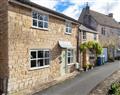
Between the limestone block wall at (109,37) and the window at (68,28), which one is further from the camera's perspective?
the limestone block wall at (109,37)

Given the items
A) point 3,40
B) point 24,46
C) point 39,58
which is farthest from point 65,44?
point 3,40

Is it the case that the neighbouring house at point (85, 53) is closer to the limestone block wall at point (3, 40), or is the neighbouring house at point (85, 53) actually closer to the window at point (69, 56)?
the window at point (69, 56)

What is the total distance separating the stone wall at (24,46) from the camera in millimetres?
13469

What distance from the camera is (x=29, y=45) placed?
49.3 ft

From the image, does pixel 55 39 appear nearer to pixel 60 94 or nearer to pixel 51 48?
pixel 51 48

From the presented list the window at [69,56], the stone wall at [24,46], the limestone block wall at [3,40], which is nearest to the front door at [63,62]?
the window at [69,56]

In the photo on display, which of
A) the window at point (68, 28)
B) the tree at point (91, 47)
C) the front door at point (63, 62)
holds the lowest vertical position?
the front door at point (63, 62)

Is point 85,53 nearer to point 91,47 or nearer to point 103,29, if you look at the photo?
point 91,47

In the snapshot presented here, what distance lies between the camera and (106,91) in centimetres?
1402

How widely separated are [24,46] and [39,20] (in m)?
2.92

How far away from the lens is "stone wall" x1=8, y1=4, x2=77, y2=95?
1347 cm

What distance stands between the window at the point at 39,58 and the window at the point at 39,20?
83.6 inches

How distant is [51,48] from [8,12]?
586 centimetres

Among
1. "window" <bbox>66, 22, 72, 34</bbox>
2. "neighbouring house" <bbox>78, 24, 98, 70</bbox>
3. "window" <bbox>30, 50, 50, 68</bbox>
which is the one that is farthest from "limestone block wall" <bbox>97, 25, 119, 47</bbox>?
"window" <bbox>30, 50, 50, 68</bbox>
